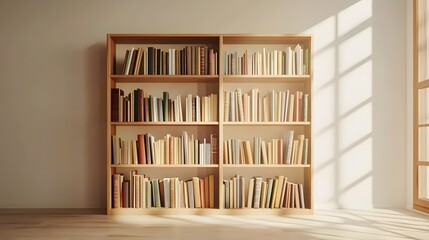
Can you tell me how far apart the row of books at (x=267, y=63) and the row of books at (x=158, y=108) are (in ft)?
1.26

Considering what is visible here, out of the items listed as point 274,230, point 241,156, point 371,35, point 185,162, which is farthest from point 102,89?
point 371,35

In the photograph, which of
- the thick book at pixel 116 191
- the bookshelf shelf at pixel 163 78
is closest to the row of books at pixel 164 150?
the thick book at pixel 116 191

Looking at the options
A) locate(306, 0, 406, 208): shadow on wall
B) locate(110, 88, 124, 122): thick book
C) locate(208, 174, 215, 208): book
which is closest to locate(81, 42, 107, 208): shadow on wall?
locate(110, 88, 124, 122): thick book

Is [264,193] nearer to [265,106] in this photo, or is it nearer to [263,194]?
[263,194]

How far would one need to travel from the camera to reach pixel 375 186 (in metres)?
5.67

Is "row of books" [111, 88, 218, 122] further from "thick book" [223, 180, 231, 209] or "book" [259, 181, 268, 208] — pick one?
"book" [259, 181, 268, 208]

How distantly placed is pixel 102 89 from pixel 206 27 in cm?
136

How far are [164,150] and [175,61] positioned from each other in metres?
0.95

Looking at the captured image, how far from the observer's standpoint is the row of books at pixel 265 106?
17.3 ft

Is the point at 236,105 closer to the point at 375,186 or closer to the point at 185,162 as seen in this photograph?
the point at 185,162

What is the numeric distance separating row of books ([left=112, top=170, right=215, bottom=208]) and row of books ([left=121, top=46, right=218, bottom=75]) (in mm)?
1109

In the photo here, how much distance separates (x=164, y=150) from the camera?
5.30 meters

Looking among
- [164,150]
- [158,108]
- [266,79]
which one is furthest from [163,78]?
[266,79]

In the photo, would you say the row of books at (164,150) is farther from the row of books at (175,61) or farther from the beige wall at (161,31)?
the row of books at (175,61)
